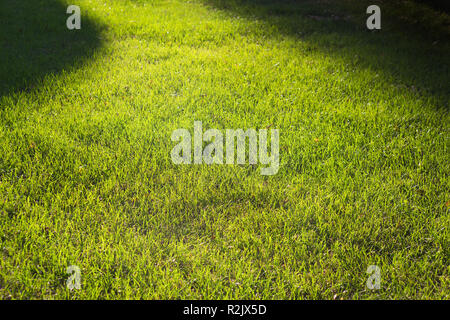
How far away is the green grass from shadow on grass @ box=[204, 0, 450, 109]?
59mm

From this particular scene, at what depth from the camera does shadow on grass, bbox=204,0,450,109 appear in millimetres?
4863

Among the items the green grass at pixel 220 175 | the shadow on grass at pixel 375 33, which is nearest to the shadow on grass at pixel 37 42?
the green grass at pixel 220 175

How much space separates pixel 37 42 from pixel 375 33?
18.1ft

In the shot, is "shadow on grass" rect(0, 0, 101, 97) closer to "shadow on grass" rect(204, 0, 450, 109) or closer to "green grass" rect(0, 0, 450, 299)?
"green grass" rect(0, 0, 450, 299)

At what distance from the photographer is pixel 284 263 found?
2.22 m

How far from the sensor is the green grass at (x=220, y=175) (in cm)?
214

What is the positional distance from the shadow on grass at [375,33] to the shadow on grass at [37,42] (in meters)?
3.16

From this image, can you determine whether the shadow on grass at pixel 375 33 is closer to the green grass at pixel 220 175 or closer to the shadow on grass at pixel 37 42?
the green grass at pixel 220 175

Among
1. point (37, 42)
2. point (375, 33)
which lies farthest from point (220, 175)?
point (375, 33)

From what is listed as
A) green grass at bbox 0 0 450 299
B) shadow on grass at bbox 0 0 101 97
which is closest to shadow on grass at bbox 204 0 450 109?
green grass at bbox 0 0 450 299

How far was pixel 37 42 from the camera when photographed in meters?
5.56
